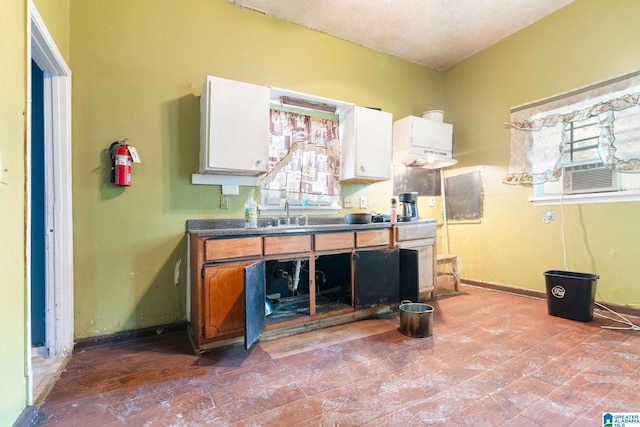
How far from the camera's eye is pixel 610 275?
2730 millimetres

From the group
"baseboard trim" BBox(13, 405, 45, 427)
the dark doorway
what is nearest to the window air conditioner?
"baseboard trim" BBox(13, 405, 45, 427)

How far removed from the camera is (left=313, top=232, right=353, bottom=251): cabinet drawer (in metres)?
2.47

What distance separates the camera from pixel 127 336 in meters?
2.26

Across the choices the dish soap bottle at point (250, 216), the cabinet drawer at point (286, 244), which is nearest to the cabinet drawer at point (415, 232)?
the cabinet drawer at point (286, 244)

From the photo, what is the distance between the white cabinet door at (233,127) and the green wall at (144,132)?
11.4 inches

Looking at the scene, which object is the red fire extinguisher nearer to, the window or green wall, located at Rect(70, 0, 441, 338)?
green wall, located at Rect(70, 0, 441, 338)

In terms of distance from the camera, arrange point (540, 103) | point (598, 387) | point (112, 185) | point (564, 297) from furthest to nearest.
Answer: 1. point (540, 103)
2. point (564, 297)
3. point (112, 185)
4. point (598, 387)

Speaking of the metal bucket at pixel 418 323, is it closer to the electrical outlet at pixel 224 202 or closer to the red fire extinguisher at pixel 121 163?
the electrical outlet at pixel 224 202

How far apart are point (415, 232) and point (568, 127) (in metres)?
1.90

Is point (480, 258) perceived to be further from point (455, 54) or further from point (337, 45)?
point (337, 45)

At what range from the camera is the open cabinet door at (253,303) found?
6.14ft
